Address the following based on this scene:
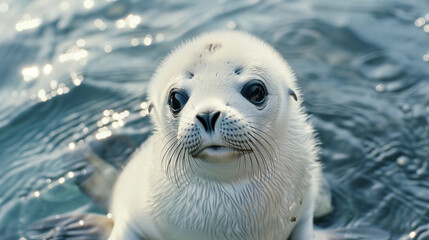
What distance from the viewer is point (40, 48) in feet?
20.6

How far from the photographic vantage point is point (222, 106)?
2.80 m

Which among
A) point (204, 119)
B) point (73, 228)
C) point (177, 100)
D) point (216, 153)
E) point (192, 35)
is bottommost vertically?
point (216, 153)

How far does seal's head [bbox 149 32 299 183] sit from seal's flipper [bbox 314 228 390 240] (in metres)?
1.00

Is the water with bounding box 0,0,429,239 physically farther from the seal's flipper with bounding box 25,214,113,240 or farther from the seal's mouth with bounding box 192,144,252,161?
the seal's mouth with bounding box 192,144,252,161

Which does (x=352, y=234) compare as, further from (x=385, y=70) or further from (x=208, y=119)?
(x=385, y=70)

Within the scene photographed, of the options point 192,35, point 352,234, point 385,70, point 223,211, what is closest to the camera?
point 223,211

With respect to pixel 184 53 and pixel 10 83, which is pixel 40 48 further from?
pixel 184 53

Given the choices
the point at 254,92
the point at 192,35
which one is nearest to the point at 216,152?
the point at 254,92

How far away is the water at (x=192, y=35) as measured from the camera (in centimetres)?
446

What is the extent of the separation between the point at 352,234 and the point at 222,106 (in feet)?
5.64

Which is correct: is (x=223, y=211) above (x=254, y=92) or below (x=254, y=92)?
below

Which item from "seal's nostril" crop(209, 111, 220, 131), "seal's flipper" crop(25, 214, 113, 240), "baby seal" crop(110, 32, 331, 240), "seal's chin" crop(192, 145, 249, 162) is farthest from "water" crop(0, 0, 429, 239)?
"seal's nostril" crop(209, 111, 220, 131)

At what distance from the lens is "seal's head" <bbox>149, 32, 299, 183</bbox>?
2779 mm

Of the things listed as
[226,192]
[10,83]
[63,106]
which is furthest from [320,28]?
[226,192]
